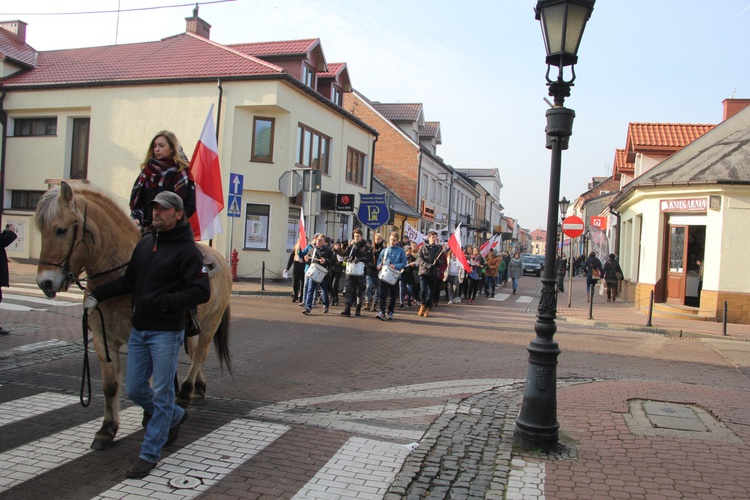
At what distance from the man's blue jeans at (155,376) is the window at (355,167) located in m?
23.8

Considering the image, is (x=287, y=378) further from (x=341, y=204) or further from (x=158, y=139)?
(x=341, y=204)

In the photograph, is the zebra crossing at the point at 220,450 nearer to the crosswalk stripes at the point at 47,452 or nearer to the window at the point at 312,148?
the crosswalk stripes at the point at 47,452

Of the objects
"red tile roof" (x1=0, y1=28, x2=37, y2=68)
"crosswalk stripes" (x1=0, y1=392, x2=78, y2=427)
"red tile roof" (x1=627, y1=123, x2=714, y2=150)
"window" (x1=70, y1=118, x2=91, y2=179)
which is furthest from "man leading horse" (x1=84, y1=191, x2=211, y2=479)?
"red tile roof" (x1=0, y1=28, x2=37, y2=68)

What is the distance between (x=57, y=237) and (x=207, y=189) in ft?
11.5

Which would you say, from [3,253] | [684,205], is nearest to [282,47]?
[684,205]

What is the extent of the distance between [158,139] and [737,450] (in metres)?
5.62

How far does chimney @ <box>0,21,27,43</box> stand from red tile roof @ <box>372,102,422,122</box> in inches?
772

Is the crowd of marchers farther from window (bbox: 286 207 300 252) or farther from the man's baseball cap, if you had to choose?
the man's baseball cap

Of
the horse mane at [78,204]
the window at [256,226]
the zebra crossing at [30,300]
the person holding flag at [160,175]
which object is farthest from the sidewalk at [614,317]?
the horse mane at [78,204]

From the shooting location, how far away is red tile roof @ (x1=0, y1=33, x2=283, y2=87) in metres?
21.3

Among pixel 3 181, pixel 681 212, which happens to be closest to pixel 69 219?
pixel 681 212

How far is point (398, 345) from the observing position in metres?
10.1

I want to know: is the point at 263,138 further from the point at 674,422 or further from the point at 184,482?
the point at 184,482

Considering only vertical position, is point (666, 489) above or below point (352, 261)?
below
